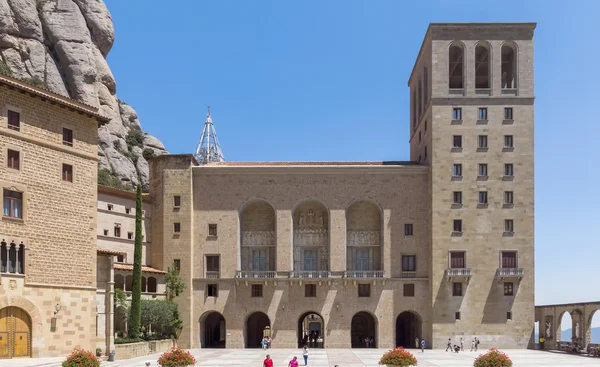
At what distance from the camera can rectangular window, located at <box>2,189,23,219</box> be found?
37394mm

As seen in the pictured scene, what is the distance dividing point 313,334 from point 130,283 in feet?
66.9

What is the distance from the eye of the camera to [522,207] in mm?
58969

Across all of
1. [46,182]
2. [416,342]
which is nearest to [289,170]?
[416,342]

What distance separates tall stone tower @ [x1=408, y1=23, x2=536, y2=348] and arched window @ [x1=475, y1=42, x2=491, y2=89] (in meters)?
0.93

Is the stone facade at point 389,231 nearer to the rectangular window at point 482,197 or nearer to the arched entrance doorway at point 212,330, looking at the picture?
the rectangular window at point 482,197

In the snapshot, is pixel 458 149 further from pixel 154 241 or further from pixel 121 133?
pixel 121 133

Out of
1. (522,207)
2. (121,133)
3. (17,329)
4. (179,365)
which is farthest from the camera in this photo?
(121,133)

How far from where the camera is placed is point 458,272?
57.9 m

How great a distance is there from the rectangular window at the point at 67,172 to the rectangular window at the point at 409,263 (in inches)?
1176

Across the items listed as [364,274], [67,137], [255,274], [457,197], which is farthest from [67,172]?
[457,197]

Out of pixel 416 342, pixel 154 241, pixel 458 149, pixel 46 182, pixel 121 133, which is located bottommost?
pixel 416 342

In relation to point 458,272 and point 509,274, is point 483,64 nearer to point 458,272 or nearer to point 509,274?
point 509,274

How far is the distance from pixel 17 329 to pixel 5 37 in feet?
197

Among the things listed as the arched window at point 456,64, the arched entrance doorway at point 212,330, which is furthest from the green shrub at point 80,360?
the arched window at point 456,64
